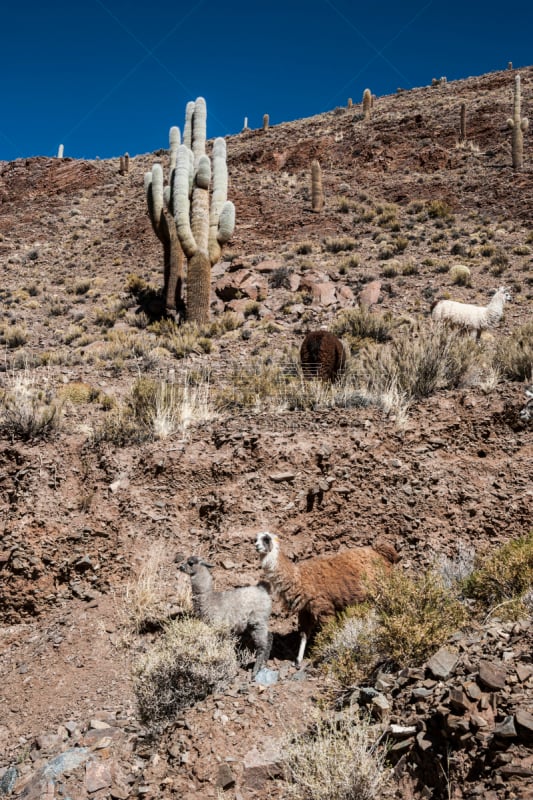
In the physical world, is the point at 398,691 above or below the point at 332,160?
below

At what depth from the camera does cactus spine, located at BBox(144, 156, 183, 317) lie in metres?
19.9

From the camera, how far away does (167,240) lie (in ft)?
65.6

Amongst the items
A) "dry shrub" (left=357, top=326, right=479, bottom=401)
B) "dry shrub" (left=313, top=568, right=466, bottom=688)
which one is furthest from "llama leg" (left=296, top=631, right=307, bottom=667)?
"dry shrub" (left=357, top=326, right=479, bottom=401)

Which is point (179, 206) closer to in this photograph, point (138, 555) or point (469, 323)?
point (469, 323)

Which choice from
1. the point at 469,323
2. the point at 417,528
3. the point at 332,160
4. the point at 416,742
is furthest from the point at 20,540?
the point at 332,160

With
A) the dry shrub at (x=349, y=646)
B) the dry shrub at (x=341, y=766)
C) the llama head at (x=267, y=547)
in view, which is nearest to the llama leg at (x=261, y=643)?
the dry shrub at (x=349, y=646)

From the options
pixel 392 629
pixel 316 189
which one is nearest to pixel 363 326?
pixel 392 629

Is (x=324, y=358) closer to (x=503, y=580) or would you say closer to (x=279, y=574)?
(x=279, y=574)

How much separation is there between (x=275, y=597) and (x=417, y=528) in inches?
87.7

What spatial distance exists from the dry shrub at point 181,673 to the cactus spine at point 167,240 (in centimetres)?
1583

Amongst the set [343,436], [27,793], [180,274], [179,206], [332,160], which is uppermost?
[332,160]

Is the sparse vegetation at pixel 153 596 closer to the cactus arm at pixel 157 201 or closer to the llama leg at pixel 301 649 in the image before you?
the llama leg at pixel 301 649

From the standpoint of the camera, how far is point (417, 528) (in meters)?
6.75

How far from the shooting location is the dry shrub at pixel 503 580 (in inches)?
186
